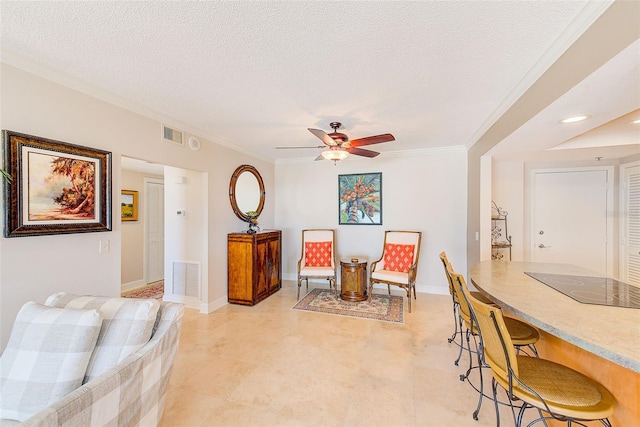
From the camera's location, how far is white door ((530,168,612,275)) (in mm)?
3754

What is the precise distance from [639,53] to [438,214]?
130 inches

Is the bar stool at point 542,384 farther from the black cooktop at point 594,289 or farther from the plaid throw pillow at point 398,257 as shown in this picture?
the plaid throw pillow at point 398,257

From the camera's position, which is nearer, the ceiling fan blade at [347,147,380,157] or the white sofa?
the white sofa

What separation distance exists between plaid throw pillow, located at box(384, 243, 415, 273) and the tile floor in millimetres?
890

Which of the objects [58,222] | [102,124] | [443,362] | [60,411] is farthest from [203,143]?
[443,362]

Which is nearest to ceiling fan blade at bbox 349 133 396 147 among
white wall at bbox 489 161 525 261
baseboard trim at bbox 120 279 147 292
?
white wall at bbox 489 161 525 261

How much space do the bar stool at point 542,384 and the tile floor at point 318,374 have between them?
26.5 inches

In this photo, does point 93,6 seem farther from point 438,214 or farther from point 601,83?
point 438,214

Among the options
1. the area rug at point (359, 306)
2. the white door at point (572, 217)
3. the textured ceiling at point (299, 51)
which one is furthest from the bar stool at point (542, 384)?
the white door at point (572, 217)

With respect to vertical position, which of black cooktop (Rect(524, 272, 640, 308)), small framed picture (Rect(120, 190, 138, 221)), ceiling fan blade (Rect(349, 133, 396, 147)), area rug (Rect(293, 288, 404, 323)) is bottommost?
area rug (Rect(293, 288, 404, 323))

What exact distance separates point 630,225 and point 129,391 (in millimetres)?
5853

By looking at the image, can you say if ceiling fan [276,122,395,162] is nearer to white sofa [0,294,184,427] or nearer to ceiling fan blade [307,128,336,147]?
ceiling fan blade [307,128,336,147]

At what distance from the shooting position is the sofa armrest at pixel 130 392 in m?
0.99

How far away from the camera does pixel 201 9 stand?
136cm
